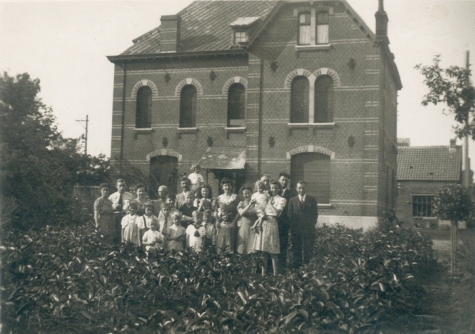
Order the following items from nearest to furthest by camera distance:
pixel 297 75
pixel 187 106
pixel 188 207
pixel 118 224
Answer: pixel 188 207
pixel 118 224
pixel 297 75
pixel 187 106

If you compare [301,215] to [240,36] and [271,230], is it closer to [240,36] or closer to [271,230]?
[271,230]

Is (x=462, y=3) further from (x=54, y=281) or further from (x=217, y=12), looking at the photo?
(x=217, y=12)

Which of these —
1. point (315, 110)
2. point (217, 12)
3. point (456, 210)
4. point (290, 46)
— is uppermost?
point (217, 12)

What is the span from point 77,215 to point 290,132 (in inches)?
478

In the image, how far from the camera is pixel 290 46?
20.9 m

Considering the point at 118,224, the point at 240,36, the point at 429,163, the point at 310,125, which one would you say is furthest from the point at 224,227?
the point at 429,163

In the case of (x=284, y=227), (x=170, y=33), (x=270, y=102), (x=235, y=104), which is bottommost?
(x=284, y=227)

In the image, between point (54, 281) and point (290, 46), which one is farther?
point (290, 46)

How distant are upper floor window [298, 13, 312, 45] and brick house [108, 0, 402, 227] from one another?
1.5 inches

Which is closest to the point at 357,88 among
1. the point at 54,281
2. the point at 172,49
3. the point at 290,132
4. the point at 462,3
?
the point at 290,132

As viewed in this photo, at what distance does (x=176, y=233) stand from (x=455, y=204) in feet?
17.3

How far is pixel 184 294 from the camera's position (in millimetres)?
5934

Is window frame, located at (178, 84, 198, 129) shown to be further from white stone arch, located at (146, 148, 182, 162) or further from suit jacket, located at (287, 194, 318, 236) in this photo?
suit jacket, located at (287, 194, 318, 236)

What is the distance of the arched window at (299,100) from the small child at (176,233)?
41.4 ft
